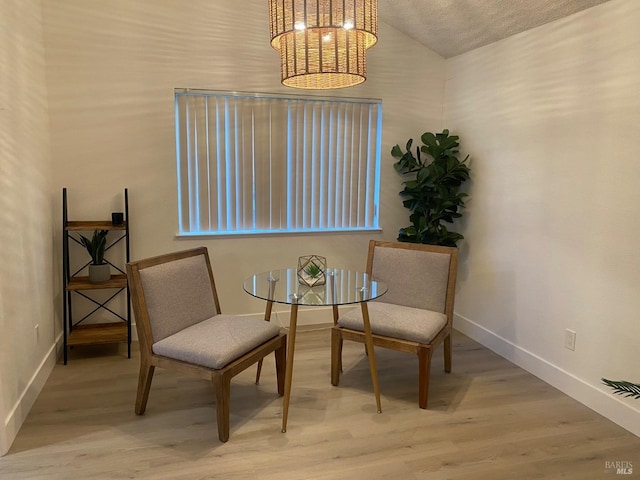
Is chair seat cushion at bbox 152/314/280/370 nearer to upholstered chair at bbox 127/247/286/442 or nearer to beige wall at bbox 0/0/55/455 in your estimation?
upholstered chair at bbox 127/247/286/442

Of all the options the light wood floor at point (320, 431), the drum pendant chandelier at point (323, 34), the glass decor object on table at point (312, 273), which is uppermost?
the drum pendant chandelier at point (323, 34)

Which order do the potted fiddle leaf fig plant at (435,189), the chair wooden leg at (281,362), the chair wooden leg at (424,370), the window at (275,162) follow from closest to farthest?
1. the chair wooden leg at (424,370)
2. the chair wooden leg at (281,362)
3. the window at (275,162)
4. the potted fiddle leaf fig plant at (435,189)

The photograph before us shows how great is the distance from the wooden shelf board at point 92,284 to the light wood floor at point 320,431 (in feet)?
1.74

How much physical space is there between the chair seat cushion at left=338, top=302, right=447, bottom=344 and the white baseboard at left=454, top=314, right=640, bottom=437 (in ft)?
2.47

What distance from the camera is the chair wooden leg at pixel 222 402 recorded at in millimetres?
2283

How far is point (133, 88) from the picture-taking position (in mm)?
3393

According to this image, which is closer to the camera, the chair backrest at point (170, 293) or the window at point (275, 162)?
the chair backrest at point (170, 293)

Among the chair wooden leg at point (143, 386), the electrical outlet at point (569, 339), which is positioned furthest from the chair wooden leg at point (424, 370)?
the chair wooden leg at point (143, 386)

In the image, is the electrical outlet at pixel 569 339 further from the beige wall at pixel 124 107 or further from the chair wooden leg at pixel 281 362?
the beige wall at pixel 124 107

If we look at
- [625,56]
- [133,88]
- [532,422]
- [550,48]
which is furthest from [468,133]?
[133,88]

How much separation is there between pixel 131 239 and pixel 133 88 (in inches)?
43.1

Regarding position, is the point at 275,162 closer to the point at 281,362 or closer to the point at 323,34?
the point at 281,362

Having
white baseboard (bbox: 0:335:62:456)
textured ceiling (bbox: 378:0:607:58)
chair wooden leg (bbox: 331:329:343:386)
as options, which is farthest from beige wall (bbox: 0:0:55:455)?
textured ceiling (bbox: 378:0:607:58)

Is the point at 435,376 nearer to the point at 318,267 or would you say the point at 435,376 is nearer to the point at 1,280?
the point at 318,267
